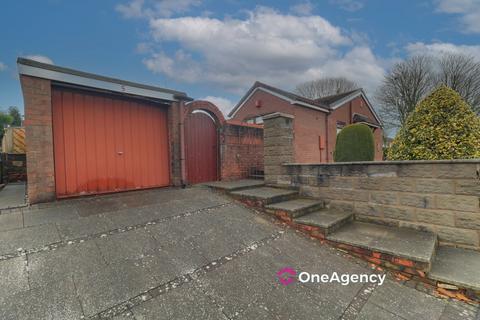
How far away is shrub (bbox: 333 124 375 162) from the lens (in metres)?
5.90

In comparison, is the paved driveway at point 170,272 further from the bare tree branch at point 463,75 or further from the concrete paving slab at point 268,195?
the bare tree branch at point 463,75

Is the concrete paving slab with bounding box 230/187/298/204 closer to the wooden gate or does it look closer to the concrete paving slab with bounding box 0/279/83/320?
the wooden gate

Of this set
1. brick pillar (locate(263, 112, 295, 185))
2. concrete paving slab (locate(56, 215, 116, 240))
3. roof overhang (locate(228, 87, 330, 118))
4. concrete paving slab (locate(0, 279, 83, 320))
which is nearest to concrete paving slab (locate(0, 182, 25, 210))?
concrete paving slab (locate(56, 215, 116, 240))

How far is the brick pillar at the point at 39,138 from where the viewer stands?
353 cm

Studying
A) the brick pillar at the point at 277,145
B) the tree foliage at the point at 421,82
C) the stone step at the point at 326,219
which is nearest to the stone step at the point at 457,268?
the stone step at the point at 326,219

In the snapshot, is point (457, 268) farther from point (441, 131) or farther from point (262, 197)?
point (262, 197)

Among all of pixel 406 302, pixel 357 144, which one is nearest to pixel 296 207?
pixel 406 302

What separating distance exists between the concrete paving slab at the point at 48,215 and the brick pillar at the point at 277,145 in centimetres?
376

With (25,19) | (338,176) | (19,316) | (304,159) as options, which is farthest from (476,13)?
(25,19)

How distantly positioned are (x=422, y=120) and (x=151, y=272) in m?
4.89

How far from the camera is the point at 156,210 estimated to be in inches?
143

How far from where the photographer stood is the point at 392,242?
2936 mm

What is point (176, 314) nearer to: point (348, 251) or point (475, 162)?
point (348, 251)

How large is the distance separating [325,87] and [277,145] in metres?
23.9
